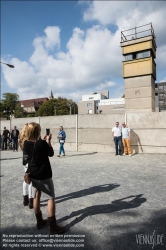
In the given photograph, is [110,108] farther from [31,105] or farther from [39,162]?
[39,162]

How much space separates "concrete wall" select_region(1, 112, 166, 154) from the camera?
7.51m

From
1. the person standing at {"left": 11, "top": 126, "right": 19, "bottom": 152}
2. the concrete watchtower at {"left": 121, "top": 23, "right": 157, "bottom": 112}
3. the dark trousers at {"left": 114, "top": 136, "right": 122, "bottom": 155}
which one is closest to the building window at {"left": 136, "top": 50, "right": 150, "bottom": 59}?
the concrete watchtower at {"left": 121, "top": 23, "right": 157, "bottom": 112}

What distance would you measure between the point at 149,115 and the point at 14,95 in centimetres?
7654

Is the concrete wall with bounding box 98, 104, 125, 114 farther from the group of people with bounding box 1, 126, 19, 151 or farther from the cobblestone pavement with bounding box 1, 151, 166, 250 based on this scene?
the cobblestone pavement with bounding box 1, 151, 166, 250

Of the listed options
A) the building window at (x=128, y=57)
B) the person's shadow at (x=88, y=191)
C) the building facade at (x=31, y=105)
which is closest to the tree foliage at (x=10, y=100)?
the building facade at (x=31, y=105)

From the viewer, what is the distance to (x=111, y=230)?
94.5 inches

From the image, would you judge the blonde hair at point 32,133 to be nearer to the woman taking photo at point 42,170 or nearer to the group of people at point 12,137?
the woman taking photo at point 42,170

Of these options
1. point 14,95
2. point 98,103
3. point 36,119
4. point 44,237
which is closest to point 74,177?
point 44,237

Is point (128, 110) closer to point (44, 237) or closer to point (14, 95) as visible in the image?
point (44, 237)

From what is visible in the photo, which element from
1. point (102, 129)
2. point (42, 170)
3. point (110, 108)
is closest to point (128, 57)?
point (102, 129)

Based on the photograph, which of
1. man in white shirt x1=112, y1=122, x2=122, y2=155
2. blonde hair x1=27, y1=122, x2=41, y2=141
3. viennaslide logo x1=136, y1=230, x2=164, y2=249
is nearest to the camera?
viennaslide logo x1=136, y1=230, x2=164, y2=249

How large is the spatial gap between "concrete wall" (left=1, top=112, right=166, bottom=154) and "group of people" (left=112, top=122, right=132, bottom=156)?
42 cm

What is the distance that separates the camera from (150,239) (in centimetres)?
220

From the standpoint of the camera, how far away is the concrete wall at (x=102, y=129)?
751 centimetres
